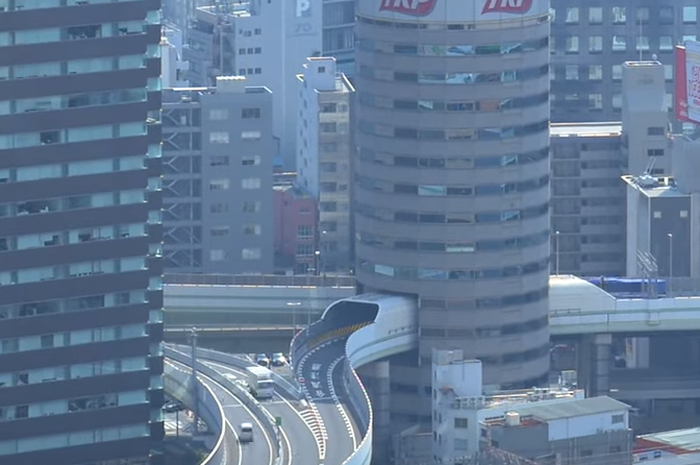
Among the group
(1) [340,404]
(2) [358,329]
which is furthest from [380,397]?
(1) [340,404]

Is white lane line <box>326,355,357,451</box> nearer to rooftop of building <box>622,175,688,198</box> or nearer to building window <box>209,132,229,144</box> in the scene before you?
rooftop of building <box>622,175,688,198</box>

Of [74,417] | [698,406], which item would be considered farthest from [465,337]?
[74,417]

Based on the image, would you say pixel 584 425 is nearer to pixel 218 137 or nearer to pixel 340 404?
pixel 340 404

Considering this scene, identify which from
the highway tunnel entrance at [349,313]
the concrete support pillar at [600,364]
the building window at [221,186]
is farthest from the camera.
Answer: the building window at [221,186]

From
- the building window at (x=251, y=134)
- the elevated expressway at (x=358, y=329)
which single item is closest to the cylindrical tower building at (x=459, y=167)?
the elevated expressway at (x=358, y=329)

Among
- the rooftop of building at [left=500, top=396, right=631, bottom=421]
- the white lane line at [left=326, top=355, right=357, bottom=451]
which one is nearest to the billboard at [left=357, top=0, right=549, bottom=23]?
the white lane line at [left=326, top=355, right=357, bottom=451]

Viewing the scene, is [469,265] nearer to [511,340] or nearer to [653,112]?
[511,340]

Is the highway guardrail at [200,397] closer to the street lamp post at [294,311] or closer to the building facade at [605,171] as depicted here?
the street lamp post at [294,311]
